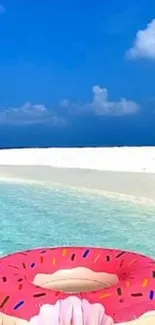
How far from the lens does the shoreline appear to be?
22.4 ft

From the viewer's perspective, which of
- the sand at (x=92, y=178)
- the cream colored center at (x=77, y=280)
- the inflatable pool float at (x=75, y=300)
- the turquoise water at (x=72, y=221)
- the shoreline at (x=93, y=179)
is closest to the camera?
the inflatable pool float at (x=75, y=300)

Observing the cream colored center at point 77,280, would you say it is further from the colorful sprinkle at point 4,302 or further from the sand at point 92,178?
the sand at point 92,178

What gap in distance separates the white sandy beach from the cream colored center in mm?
4291

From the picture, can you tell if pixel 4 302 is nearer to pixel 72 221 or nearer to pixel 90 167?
pixel 72 221

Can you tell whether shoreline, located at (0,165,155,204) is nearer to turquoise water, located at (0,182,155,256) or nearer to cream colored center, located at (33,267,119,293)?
turquoise water, located at (0,182,155,256)

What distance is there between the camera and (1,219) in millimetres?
5312

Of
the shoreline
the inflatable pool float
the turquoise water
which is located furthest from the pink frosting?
the shoreline

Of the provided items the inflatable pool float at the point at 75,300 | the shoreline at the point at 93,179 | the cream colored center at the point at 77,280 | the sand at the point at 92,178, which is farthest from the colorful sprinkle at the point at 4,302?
the sand at the point at 92,178

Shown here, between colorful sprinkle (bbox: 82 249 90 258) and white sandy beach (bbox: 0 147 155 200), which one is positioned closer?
colorful sprinkle (bbox: 82 249 90 258)

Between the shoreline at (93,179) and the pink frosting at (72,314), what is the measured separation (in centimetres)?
436

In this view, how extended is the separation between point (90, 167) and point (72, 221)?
4.61 metres

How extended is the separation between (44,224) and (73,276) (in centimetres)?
291

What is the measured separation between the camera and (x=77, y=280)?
6.92ft

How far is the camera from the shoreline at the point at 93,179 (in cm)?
682
